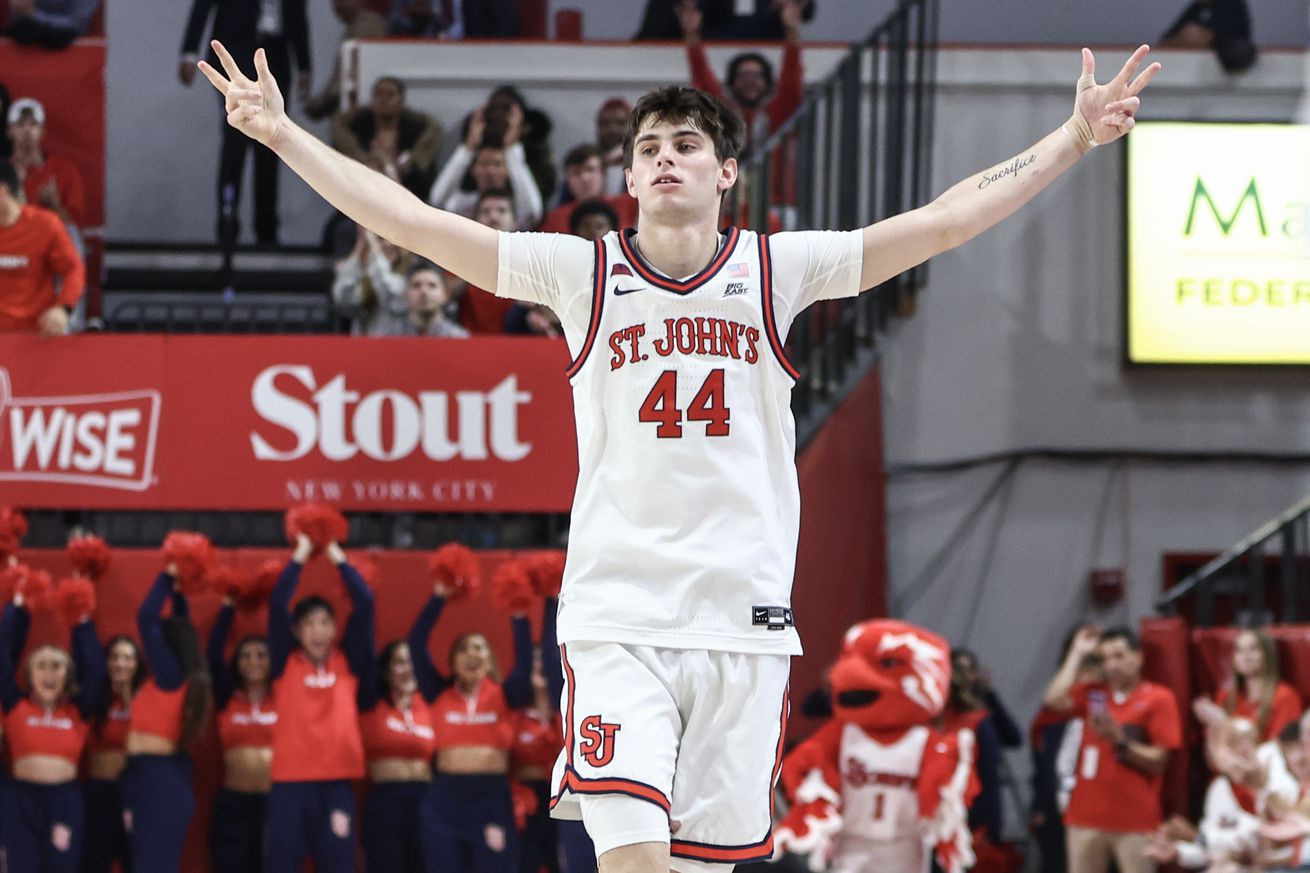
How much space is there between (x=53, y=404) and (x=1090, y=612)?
6.69 m

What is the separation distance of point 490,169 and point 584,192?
1.79 ft

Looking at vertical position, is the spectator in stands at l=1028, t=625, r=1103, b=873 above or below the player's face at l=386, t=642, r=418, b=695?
below

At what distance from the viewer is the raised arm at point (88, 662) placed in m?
9.16

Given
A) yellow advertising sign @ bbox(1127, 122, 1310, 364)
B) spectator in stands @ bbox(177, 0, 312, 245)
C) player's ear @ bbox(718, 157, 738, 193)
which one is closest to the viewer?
player's ear @ bbox(718, 157, 738, 193)

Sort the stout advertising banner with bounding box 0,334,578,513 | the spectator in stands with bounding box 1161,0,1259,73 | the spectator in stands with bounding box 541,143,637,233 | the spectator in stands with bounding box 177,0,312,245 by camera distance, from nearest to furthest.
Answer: the stout advertising banner with bounding box 0,334,578,513
the spectator in stands with bounding box 541,143,637,233
the spectator in stands with bounding box 177,0,312,245
the spectator in stands with bounding box 1161,0,1259,73

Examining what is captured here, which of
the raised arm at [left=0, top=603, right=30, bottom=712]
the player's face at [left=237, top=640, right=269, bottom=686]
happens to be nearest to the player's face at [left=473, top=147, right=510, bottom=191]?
the player's face at [left=237, top=640, right=269, bottom=686]

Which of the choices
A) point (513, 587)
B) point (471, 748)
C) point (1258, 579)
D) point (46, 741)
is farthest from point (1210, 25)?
point (46, 741)

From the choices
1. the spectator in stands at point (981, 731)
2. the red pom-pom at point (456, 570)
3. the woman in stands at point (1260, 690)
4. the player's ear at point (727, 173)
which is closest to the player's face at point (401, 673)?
the red pom-pom at point (456, 570)

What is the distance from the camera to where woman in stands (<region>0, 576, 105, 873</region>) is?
9031 millimetres

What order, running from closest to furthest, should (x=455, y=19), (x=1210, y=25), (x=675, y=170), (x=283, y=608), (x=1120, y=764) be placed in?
1. (x=675, y=170)
2. (x=283, y=608)
3. (x=1120, y=764)
4. (x=1210, y=25)
5. (x=455, y=19)

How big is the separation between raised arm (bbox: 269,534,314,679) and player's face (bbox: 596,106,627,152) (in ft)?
12.3

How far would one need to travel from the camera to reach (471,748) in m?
9.16

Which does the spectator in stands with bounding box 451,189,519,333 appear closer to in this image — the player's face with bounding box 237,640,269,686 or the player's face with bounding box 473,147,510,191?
the player's face with bounding box 473,147,510,191

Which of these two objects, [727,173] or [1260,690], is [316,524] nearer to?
[1260,690]
